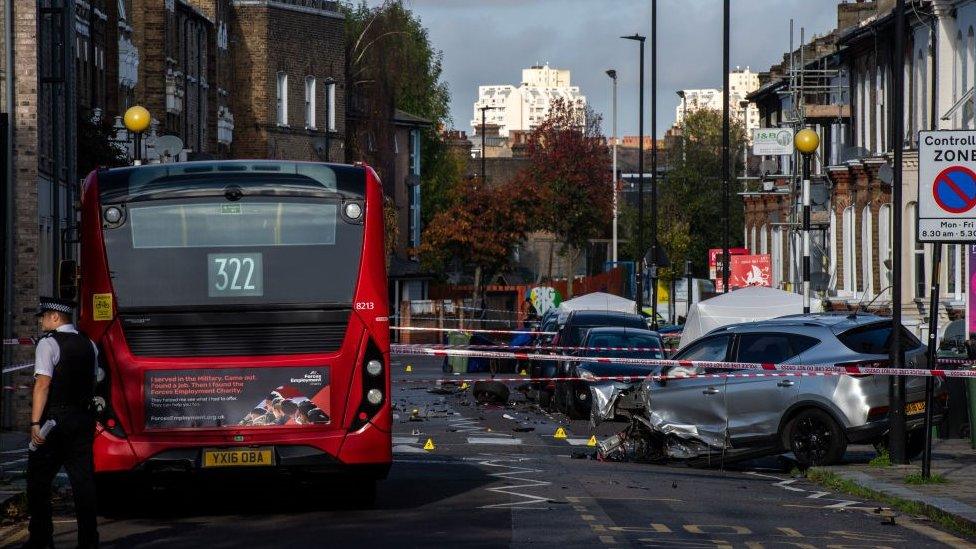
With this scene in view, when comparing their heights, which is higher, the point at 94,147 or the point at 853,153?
the point at 853,153

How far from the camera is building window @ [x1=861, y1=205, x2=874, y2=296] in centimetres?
5138

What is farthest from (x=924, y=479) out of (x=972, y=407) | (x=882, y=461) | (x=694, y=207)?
(x=694, y=207)

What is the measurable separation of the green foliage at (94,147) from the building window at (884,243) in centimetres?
2101

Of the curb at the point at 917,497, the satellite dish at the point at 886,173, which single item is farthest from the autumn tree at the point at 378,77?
the curb at the point at 917,497

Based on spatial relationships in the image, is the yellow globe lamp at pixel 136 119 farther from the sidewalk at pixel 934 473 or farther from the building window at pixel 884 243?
the building window at pixel 884 243

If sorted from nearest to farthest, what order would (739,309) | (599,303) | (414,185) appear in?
(739,309) < (599,303) < (414,185)

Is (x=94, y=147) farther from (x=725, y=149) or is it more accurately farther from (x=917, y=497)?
(x=917, y=497)

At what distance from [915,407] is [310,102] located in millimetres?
62016

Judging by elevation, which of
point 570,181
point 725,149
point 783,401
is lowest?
point 783,401

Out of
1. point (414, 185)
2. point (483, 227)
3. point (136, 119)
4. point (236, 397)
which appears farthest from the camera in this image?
point (414, 185)

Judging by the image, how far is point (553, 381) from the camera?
34.0 meters

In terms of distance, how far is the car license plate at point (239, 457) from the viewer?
48.4 feet

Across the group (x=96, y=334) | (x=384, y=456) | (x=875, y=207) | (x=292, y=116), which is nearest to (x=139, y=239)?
(x=96, y=334)

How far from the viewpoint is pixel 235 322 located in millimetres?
14961
